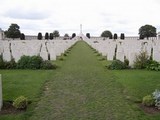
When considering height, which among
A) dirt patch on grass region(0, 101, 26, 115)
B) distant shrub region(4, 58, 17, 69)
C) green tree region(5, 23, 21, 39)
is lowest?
dirt patch on grass region(0, 101, 26, 115)

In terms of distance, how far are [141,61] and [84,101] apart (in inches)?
302

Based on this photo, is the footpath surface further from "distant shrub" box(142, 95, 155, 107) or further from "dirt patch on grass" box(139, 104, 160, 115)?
"distant shrub" box(142, 95, 155, 107)

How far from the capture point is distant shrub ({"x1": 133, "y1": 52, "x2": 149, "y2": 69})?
15367mm

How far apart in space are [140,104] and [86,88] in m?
2.35

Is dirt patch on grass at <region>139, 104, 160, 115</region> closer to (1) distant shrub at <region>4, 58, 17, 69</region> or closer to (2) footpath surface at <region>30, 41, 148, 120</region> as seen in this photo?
(2) footpath surface at <region>30, 41, 148, 120</region>

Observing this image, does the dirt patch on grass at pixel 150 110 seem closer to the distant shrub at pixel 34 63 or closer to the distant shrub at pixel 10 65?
the distant shrub at pixel 34 63

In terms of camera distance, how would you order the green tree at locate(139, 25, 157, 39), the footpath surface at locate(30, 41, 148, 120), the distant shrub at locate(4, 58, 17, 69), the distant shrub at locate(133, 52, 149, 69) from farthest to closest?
the green tree at locate(139, 25, 157, 39), the distant shrub at locate(133, 52, 149, 69), the distant shrub at locate(4, 58, 17, 69), the footpath surface at locate(30, 41, 148, 120)

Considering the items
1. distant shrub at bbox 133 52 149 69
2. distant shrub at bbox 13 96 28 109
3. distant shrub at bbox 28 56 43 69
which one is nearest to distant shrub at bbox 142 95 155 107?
distant shrub at bbox 13 96 28 109

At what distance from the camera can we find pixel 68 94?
30.2ft

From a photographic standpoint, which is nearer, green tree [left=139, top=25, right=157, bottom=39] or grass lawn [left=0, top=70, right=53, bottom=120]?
grass lawn [left=0, top=70, right=53, bottom=120]

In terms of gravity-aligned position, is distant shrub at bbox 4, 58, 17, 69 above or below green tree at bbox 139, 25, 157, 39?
below

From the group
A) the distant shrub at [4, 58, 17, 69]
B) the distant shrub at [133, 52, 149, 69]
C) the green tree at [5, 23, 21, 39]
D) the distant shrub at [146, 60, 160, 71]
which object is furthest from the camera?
the green tree at [5, 23, 21, 39]

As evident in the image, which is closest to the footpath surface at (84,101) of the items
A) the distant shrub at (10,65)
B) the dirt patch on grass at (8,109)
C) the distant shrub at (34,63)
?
the dirt patch on grass at (8,109)

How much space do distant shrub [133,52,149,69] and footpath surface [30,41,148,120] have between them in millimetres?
3542
